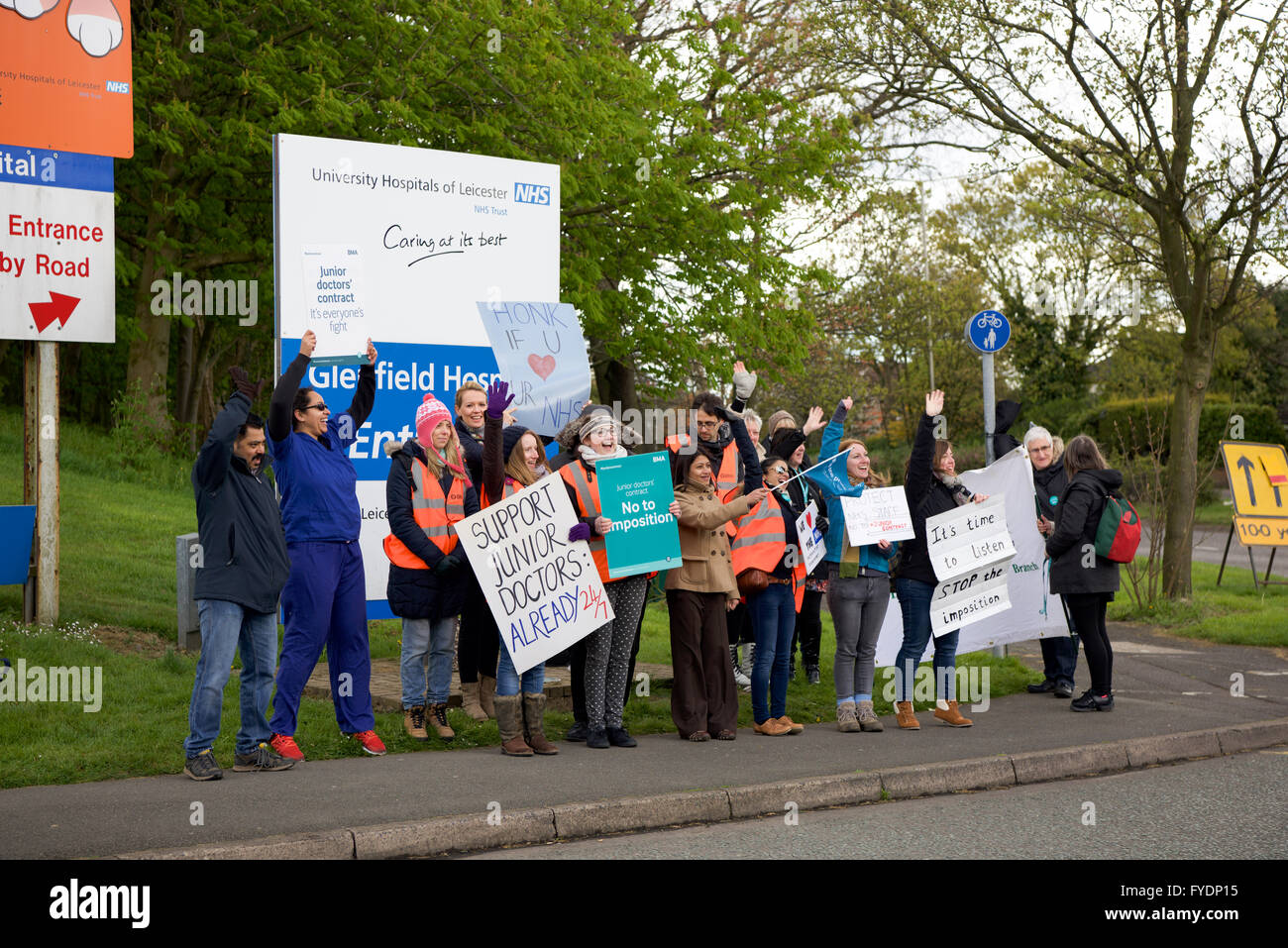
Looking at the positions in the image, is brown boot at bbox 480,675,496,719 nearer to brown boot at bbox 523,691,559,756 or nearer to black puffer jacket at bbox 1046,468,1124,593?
brown boot at bbox 523,691,559,756

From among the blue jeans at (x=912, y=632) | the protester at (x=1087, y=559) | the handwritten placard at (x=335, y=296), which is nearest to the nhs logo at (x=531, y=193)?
the handwritten placard at (x=335, y=296)

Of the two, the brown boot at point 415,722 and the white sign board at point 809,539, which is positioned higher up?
the white sign board at point 809,539

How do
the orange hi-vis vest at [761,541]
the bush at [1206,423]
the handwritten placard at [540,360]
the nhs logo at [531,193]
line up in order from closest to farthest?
1. the orange hi-vis vest at [761,541]
2. the handwritten placard at [540,360]
3. the nhs logo at [531,193]
4. the bush at [1206,423]

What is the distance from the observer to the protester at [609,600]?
830 centimetres

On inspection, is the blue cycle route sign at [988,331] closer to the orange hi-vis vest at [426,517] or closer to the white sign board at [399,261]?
the white sign board at [399,261]

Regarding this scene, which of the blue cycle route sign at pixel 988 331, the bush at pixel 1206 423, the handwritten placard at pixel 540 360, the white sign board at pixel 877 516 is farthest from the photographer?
the bush at pixel 1206 423

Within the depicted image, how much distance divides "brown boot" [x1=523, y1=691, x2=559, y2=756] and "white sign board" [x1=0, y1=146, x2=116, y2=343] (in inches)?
219

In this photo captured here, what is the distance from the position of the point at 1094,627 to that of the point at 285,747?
5.99 m

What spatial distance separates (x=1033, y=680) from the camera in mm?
11539

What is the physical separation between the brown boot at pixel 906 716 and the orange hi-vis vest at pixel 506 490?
3.26 metres


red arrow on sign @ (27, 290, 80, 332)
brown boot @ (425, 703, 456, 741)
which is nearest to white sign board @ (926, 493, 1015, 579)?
brown boot @ (425, 703, 456, 741)

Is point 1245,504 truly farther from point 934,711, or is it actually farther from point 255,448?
point 255,448

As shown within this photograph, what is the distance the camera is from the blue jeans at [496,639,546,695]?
321 inches
